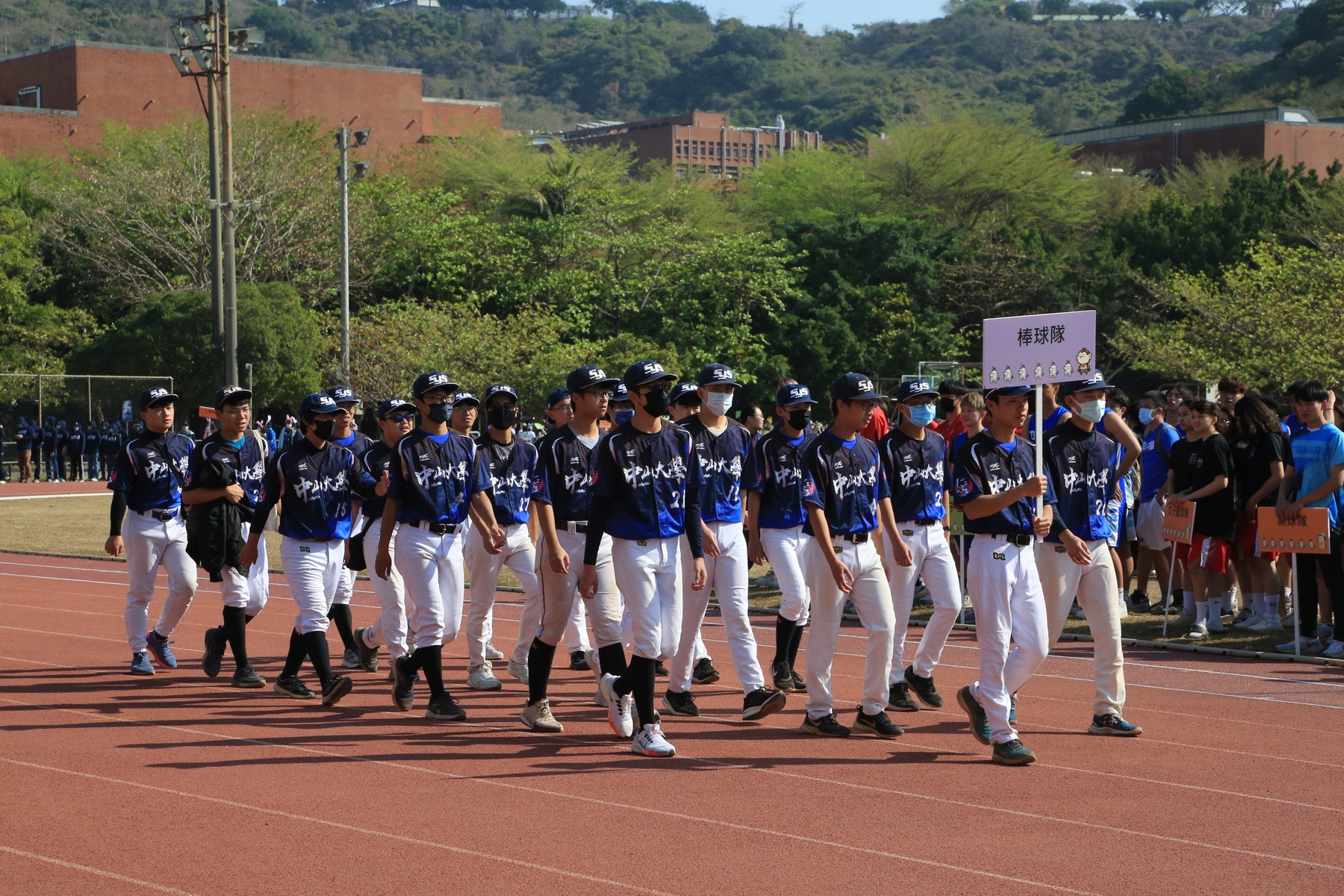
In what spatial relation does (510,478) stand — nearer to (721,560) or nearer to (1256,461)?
(721,560)

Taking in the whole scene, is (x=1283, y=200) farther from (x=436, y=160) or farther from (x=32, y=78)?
(x=32, y=78)

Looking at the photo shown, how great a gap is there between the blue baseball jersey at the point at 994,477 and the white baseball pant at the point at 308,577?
166 inches

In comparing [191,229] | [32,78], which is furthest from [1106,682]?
[32,78]

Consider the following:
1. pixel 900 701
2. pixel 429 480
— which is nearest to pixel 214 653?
pixel 429 480

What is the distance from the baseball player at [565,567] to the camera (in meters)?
8.56

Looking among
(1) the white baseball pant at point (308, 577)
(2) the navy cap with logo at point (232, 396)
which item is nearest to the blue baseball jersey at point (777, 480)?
(1) the white baseball pant at point (308, 577)

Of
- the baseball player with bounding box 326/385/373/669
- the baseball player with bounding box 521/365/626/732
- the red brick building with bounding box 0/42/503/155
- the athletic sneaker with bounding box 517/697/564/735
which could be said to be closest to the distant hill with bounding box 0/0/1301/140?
the red brick building with bounding box 0/42/503/155

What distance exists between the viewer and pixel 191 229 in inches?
1843

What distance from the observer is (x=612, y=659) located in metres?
8.55

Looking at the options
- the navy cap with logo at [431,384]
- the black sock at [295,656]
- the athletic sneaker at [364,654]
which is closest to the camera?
the navy cap with logo at [431,384]

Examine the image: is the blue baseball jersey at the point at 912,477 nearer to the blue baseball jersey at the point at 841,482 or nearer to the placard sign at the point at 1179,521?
the blue baseball jersey at the point at 841,482

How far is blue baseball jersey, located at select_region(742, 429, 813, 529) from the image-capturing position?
9656mm

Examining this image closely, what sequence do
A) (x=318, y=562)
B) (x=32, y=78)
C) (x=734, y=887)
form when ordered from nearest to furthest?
(x=734, y=887) → (x=318, y=562) → (x=32, y=78)

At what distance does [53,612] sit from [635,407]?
930cm
